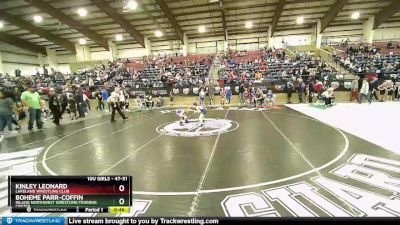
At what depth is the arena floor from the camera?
3.73 metres

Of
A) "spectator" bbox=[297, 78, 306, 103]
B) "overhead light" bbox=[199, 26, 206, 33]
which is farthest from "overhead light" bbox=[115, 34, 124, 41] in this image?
"spectator" bbox=[297, 78, 306, 103]

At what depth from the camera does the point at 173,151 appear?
6895 millimetres

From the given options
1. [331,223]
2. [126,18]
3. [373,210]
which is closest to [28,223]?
[331,223]

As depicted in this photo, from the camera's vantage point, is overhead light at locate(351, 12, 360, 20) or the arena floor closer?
the arena floor

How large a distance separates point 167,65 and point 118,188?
2942 centimetres

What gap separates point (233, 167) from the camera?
5402 millimetres

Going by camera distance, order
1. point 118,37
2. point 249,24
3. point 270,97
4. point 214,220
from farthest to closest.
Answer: point 118,37 → point 249,24 → point 270,97 → point 214,220

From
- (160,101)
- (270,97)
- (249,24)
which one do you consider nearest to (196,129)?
(270,97)

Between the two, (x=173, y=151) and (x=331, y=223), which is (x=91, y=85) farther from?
(x=331, y=223)

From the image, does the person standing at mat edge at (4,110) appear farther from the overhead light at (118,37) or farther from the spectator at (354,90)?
the overhead light at (118,37)

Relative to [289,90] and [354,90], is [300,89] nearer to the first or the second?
[289,90]

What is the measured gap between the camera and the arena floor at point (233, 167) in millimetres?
3732
